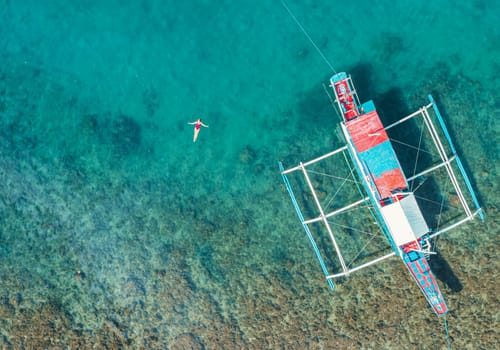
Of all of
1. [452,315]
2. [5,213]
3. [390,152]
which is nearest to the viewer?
[390,152]

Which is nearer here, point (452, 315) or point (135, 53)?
point (452, 315)

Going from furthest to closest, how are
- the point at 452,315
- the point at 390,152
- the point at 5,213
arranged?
the point at 5,213 < the point at 452,315 < the point at 390,152

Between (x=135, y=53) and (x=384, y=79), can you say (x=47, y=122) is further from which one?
(x=384, y=79)

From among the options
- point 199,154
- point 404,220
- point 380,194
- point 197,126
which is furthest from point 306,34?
point 404,220

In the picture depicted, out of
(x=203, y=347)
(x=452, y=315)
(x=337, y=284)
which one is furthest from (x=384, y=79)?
(x=203, y=347)

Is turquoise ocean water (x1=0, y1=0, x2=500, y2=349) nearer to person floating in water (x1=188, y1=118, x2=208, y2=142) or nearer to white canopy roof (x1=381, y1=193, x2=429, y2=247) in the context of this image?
person floating in water (x1=188, y1=118, x2=208, y2=142)

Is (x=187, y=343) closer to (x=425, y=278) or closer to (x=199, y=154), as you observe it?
(x=199, y=154)
